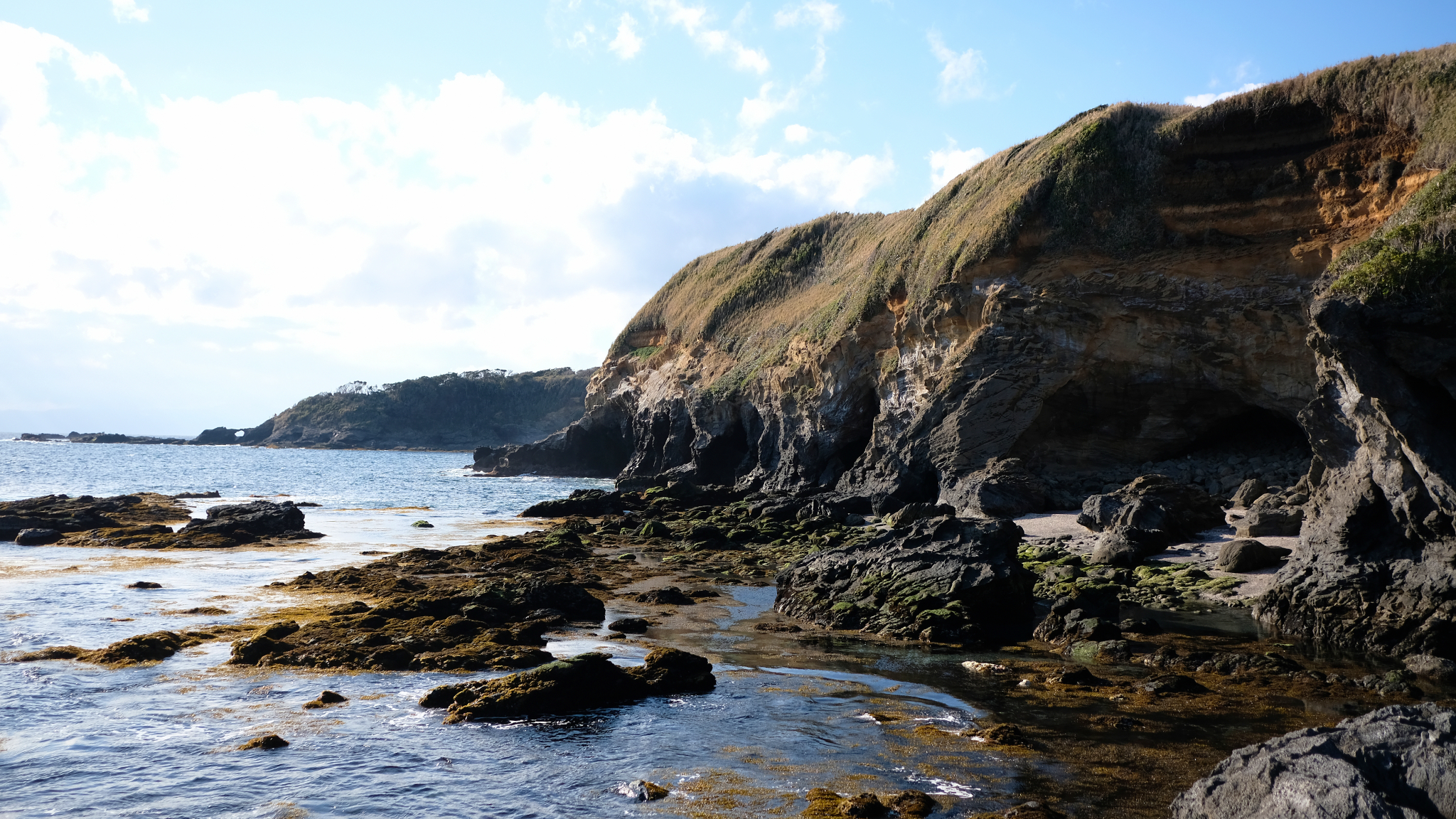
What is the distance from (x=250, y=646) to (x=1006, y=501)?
868 inches

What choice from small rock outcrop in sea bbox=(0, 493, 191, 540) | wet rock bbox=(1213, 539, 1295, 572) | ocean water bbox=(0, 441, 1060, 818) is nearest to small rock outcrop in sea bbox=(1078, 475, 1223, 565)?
wet rock bbox=(1213, 539, 1295, 572)

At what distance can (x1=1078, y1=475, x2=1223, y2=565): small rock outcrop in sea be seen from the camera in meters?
20.4

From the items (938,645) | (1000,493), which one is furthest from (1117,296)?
(938,645)

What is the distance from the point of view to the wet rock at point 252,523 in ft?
104

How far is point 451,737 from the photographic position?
9930mm

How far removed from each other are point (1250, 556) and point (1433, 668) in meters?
7.03

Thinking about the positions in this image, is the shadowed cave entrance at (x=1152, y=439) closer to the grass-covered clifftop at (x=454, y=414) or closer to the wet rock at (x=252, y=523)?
the wet rock at (x=252, y=523)

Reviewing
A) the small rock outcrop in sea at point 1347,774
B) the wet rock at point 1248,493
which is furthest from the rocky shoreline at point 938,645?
the wet rock at point 1248,493

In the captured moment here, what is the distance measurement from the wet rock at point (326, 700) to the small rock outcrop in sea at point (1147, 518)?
15774mm

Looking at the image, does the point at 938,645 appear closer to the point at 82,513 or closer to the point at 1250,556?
the point at 1250,556

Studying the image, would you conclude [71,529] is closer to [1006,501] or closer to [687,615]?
[687,615]

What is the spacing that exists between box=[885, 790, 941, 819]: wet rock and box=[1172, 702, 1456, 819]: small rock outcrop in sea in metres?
1.89

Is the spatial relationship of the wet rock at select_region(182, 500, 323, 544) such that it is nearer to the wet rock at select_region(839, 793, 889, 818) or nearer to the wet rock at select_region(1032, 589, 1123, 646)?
the wet rock at select_region(1032, 589, 1123, 646)

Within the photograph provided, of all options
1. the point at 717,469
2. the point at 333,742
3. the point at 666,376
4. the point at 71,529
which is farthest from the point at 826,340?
the point at 333,742
